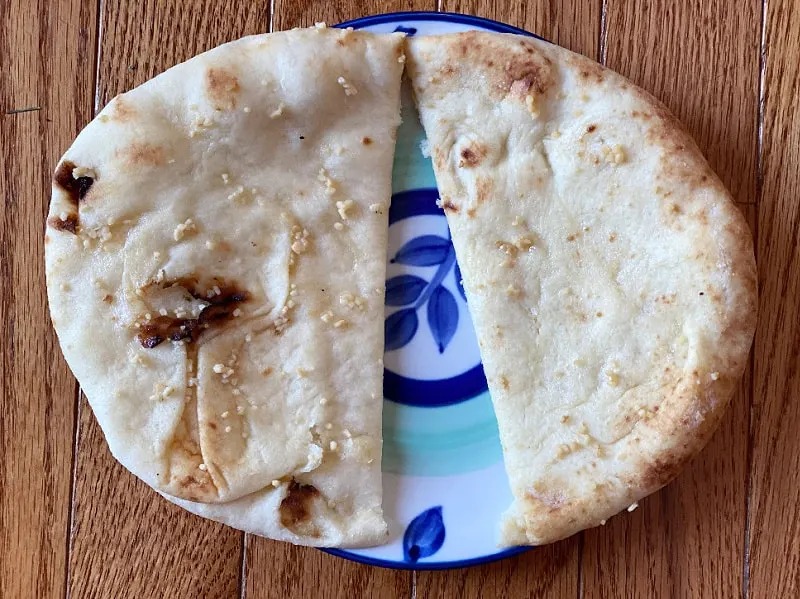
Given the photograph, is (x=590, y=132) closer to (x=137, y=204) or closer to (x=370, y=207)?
(x=370, y=207)

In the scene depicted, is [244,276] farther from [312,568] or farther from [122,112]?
[312,568]

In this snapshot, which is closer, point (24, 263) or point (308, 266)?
point (308, 266)

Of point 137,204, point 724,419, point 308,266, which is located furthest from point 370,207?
point 724,419

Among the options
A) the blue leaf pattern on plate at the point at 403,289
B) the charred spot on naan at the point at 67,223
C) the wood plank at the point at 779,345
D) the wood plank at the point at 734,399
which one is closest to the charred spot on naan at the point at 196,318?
the charred spot on naan at the point at 67,223

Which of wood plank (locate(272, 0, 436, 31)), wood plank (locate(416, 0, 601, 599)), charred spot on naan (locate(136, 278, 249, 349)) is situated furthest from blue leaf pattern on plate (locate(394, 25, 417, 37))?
charred spot on naan (locate(136, 278, 249, 349))

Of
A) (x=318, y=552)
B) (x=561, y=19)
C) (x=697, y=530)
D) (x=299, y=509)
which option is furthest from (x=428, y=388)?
(x=561, y=19)

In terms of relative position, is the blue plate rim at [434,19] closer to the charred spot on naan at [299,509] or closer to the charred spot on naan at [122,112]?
the charred spot on naan at [299,509]
